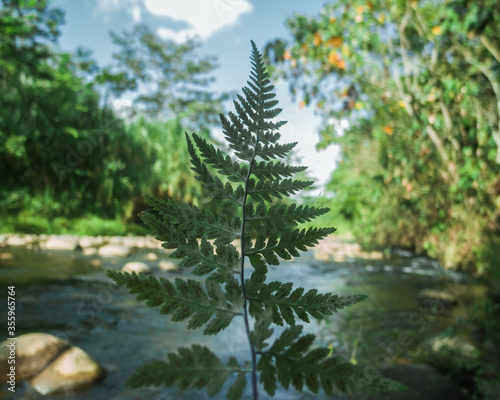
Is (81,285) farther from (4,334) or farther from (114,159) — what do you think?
(114,159)

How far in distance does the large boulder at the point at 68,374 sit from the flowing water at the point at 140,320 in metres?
0.07

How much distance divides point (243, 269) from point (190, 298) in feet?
0.15

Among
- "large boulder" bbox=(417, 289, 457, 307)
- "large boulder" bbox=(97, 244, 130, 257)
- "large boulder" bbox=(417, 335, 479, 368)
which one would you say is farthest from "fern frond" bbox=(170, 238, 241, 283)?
"large boulder" bbox=(97, 244, 130, 257)

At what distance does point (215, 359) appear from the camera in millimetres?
261

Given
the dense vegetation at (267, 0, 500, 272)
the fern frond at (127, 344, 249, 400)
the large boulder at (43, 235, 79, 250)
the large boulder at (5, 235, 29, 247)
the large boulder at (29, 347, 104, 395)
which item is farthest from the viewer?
the large boulder at (43, 235, 79, 250)

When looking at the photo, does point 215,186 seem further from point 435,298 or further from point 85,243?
point 85,243

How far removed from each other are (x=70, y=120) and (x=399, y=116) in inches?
315

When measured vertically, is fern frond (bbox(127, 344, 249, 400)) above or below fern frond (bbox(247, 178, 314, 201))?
below

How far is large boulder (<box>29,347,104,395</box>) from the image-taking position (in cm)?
278

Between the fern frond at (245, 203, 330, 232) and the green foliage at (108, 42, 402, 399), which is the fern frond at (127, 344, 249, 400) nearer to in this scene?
the green foliage at (108, 42, 402, 399)

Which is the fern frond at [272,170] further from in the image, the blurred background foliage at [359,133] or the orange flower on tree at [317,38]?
the orange flower on tree at [317,38]

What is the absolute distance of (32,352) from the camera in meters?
2.93

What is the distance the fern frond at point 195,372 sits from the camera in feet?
0.76

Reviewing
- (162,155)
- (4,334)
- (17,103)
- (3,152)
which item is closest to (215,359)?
(4,334)
